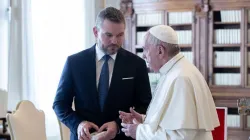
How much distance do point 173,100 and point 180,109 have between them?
0.05 m

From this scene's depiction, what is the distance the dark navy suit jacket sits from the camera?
2.05 meters

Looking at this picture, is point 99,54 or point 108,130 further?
point 99,54

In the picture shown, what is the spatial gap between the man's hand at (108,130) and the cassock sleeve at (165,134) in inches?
9.8

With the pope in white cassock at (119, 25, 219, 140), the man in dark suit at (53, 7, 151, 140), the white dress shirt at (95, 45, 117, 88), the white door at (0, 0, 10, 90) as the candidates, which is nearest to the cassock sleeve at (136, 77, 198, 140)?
the pope in white cassock at (119, 25, 219, 140)

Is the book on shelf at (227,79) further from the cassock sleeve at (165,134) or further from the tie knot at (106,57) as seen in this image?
the cassock sleeve at (165,134)

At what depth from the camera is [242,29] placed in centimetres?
519

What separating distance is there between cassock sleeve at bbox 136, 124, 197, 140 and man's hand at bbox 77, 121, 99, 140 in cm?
33

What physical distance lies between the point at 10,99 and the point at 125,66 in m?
2.63

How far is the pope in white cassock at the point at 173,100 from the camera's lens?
63.6 inches

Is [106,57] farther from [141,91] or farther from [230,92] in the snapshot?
[230,92]

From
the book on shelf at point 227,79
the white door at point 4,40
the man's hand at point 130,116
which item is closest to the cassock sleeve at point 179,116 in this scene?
the man's hand at point 130,116

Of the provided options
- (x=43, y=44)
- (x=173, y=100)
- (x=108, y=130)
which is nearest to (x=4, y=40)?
(x=43, y=44)

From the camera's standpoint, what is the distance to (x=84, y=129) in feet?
6.36

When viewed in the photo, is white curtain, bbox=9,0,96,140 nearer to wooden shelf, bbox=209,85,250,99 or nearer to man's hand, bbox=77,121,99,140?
wooden shelf, bbox=209,85,250,99
